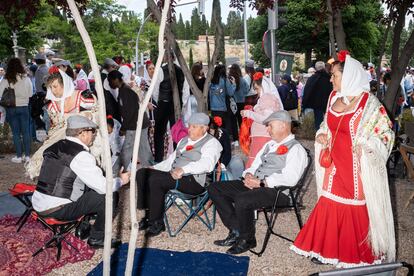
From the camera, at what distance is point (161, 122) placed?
855cm

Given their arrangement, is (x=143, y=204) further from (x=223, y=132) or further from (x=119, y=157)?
(x=119, y=157)

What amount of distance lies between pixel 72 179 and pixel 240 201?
4.92 feet

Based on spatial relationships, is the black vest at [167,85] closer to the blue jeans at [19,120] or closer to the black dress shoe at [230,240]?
the blue jeans at [19,120]

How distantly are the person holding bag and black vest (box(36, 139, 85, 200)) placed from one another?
433cm

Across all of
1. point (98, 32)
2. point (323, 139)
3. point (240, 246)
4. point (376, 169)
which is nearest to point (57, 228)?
point (240, 246)

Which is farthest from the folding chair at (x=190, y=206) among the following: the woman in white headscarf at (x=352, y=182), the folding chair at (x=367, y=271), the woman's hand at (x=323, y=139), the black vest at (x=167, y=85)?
the folding chair at (x=367, y=271)

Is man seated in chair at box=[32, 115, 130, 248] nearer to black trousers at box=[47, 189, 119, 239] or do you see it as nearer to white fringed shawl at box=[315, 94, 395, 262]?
black trousers at box=[47, 189, 119, 239]

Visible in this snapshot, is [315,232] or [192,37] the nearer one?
[315,232]

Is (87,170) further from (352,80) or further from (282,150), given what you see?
(352,80)

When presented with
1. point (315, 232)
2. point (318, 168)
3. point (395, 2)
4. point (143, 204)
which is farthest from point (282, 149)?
point (395, 2)

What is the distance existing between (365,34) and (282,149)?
132ft

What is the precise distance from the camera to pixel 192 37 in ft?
374

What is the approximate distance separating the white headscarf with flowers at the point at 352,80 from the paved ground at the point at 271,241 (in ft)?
4.89

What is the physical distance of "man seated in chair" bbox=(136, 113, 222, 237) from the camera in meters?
5.20
